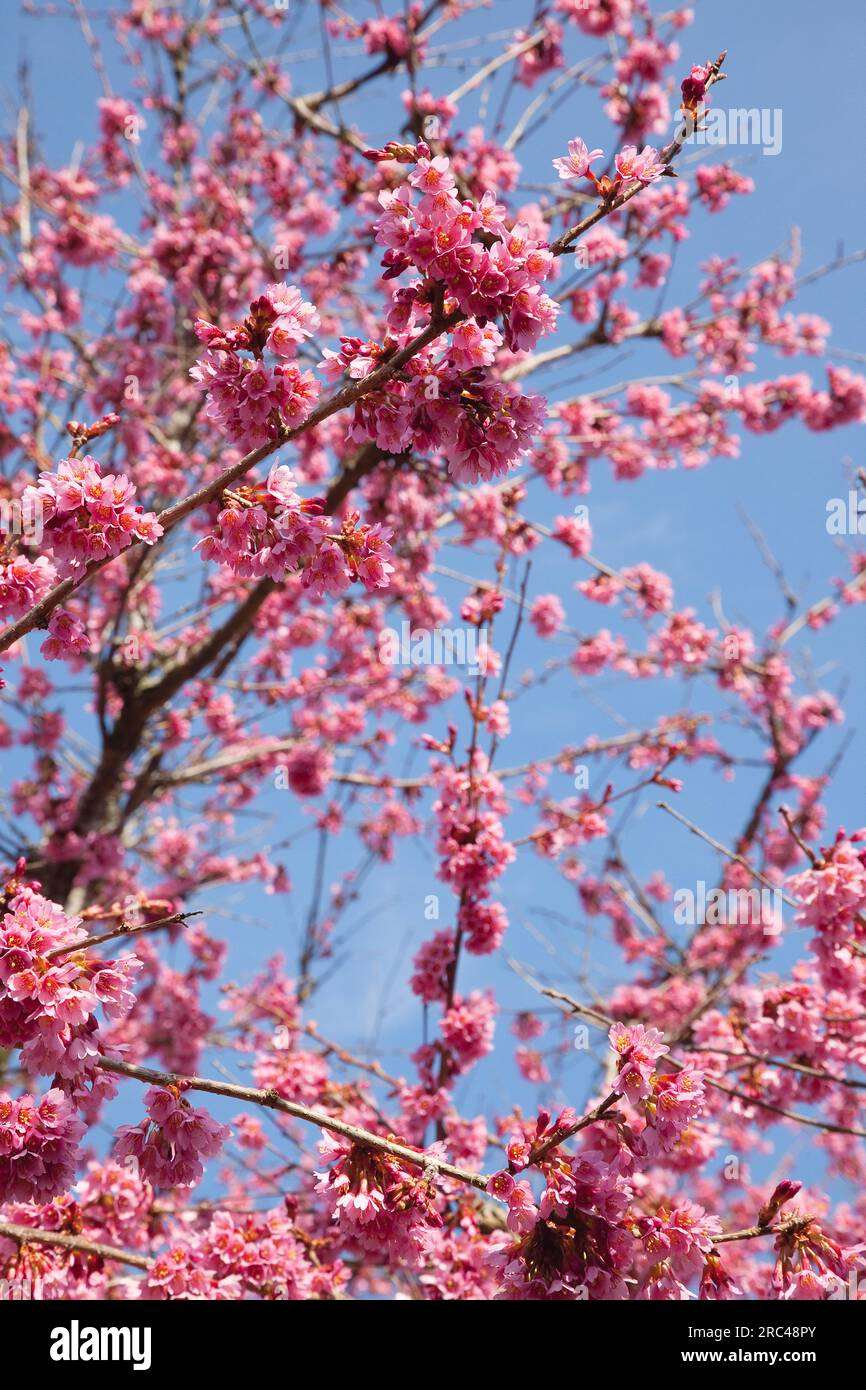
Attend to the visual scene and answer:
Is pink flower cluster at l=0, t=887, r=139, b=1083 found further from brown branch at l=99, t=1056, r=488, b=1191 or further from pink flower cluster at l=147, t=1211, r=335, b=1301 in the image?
pink flower cluster at l=147, t=1211, r=335, b=1301

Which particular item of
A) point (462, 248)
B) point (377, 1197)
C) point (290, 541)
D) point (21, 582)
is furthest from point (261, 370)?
point (377, 1197)

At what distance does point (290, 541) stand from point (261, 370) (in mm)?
466

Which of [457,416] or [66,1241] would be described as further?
[66,1241]

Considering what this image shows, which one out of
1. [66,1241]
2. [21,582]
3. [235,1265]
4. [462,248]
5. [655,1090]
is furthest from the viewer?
[235,1265]

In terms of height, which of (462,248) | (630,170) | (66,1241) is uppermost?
(630,170)

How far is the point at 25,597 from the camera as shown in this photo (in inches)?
104

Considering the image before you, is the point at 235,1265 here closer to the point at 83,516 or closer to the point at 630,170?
the point at 83,516

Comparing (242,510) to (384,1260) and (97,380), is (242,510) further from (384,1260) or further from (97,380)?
(97,380)

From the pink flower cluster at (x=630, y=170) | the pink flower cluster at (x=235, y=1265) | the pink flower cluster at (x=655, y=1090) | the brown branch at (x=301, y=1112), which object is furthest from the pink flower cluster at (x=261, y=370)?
the pink flower cluster at (x=235, y=1265)

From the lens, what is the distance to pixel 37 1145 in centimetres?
250

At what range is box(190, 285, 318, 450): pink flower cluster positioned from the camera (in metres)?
2.45

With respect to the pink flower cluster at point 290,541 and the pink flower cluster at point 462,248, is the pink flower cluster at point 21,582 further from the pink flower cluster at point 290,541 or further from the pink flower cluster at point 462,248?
the pink flower cluster at point 462,248

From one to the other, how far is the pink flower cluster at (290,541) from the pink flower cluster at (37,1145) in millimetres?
1602
